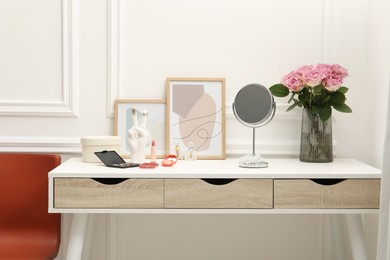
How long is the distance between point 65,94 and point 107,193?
0.69m

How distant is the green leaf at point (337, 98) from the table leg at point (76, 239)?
119cm

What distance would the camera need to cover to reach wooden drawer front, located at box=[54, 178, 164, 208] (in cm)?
208

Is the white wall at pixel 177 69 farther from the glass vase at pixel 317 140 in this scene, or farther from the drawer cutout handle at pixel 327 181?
the drawer cutout handle at pixel 327 181

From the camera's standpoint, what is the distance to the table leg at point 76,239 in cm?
210

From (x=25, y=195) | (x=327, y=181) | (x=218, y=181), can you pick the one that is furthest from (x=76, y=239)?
(x=327, y=181)

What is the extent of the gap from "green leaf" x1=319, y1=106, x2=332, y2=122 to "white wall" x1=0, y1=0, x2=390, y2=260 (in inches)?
9.5

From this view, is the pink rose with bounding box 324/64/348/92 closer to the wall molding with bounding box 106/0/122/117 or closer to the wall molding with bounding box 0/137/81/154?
the wall molding with bounding box 106/0/122/117

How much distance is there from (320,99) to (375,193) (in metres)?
0.51

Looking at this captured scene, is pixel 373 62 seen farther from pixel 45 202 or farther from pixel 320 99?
pixel 45 202

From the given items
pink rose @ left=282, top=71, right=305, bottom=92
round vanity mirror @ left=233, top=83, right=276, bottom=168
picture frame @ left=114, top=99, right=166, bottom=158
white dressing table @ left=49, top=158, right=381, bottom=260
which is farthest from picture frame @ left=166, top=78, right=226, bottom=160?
white dressing table @ left=49, top=158, right=381, bottom=260

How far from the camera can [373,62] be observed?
2506 millimetres

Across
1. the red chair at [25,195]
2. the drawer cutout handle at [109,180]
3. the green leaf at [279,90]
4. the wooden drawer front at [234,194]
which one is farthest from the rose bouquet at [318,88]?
the red chair at [25,195]

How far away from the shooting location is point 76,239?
212 cm

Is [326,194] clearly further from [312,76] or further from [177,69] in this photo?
[177,69]
